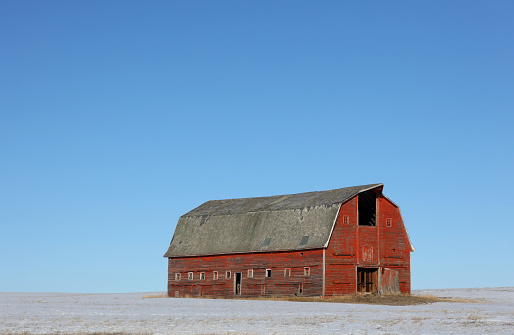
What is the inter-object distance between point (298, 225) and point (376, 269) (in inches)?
261

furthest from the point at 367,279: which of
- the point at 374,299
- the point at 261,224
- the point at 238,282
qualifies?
the point at 238,282

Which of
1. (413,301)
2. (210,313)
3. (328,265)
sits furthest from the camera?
(328,265)

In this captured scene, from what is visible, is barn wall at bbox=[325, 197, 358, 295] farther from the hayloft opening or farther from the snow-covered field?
the snow-covered field

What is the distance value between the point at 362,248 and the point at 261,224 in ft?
29.8

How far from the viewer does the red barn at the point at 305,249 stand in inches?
2079

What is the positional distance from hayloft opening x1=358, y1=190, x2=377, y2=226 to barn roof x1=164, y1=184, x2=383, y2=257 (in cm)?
105

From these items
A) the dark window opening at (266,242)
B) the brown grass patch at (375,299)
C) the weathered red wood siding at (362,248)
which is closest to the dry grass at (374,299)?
the brown grass patch at (375,299)

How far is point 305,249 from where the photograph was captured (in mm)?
53594

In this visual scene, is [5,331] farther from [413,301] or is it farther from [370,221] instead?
[370,221]

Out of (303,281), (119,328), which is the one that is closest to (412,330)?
(119,328)

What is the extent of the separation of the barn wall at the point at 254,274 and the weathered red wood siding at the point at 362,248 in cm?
115

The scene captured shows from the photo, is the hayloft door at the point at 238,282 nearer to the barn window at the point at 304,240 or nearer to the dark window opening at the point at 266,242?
the dark window opening at the point at 266,242

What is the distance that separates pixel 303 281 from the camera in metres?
53.2

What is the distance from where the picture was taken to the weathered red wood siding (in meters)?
52.4
